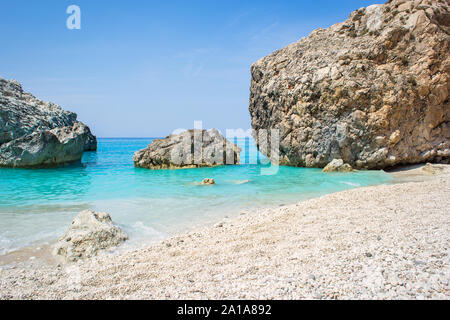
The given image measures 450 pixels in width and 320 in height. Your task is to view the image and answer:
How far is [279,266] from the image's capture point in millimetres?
3904

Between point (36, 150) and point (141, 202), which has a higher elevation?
point (36, 150)

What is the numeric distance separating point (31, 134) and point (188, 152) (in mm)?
12754

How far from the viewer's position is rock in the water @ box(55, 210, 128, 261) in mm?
5135

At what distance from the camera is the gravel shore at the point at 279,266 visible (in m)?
3.24

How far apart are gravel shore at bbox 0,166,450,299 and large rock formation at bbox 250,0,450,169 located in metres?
12.1

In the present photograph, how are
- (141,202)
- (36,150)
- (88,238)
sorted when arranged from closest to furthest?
(88,238) → (141,202) → (36,150)

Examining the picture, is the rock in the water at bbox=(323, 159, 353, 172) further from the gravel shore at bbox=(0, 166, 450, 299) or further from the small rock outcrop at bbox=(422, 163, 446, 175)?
the gravel shore at bbox=(0, 166, 450, 299)

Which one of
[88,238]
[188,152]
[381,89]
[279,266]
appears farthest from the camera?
[188,152]

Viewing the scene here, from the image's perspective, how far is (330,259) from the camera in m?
A: 3.99

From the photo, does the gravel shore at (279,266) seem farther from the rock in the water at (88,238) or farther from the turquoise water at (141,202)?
the turquoise water at (141,202)

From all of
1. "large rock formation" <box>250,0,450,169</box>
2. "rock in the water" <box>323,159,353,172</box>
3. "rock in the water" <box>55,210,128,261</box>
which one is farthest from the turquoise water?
"large rock formation" <box>250,0,450,169</box>

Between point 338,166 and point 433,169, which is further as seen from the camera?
point 338,166

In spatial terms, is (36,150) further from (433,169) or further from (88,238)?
(433,169)

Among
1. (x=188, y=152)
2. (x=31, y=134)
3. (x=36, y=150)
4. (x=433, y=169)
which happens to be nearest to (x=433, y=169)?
(x=433, y=169)
